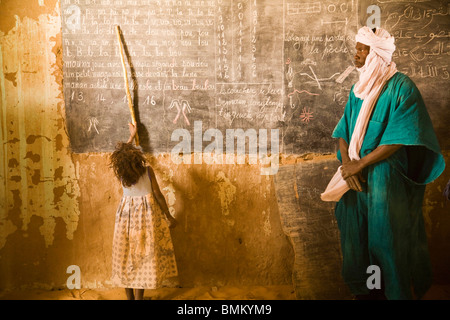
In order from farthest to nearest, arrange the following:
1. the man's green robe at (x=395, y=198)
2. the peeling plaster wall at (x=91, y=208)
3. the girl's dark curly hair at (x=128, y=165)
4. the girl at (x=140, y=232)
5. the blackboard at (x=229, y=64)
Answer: the peeling plaster wall at (x=91, y=208)
the blackboard at (x=229, y=64)
the girl at (x=140, y=232)
the girl's dark curly hair at (x=128, y=165)
the man's green robe at (x=395, y=198)

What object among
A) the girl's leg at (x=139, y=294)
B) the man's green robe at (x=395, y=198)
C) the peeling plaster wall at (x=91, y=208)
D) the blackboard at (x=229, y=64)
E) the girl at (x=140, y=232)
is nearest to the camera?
the man's green robe at (x=395, y=198)

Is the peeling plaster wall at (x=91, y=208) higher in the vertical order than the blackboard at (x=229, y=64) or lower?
lower

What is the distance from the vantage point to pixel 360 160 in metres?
2.74

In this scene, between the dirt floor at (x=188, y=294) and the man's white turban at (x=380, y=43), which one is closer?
the man's white turban at (x=380, y=43)

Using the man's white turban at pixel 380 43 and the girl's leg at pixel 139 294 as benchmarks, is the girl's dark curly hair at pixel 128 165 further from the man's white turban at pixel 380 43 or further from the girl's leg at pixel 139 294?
the man's white turban at pixel 380 43

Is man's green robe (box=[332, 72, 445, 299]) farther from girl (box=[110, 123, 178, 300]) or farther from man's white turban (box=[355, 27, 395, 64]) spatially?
girl (box=[110, 123, 178, 300])

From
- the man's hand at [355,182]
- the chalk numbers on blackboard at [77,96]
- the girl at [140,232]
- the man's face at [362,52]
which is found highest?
the man's face at [362,52]

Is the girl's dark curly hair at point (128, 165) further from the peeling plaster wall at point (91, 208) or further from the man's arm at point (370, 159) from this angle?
the man's arm at point (370, 159)

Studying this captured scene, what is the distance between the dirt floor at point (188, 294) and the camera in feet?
11.5

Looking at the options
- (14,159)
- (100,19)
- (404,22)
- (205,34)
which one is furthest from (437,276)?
(14,159)

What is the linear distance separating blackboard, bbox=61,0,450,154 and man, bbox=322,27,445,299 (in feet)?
2.20

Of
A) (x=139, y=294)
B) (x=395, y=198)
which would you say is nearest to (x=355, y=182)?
(x=395, y=198)

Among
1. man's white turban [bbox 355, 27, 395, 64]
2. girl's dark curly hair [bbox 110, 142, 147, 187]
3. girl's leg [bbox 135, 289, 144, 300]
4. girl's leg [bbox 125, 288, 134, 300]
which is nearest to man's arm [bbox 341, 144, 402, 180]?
man's white turban [bbox 355, 27, 395, 64]

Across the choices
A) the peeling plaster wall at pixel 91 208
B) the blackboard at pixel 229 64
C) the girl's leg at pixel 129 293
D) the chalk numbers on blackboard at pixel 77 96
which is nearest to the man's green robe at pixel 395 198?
the blackboard at pixel 229 64
